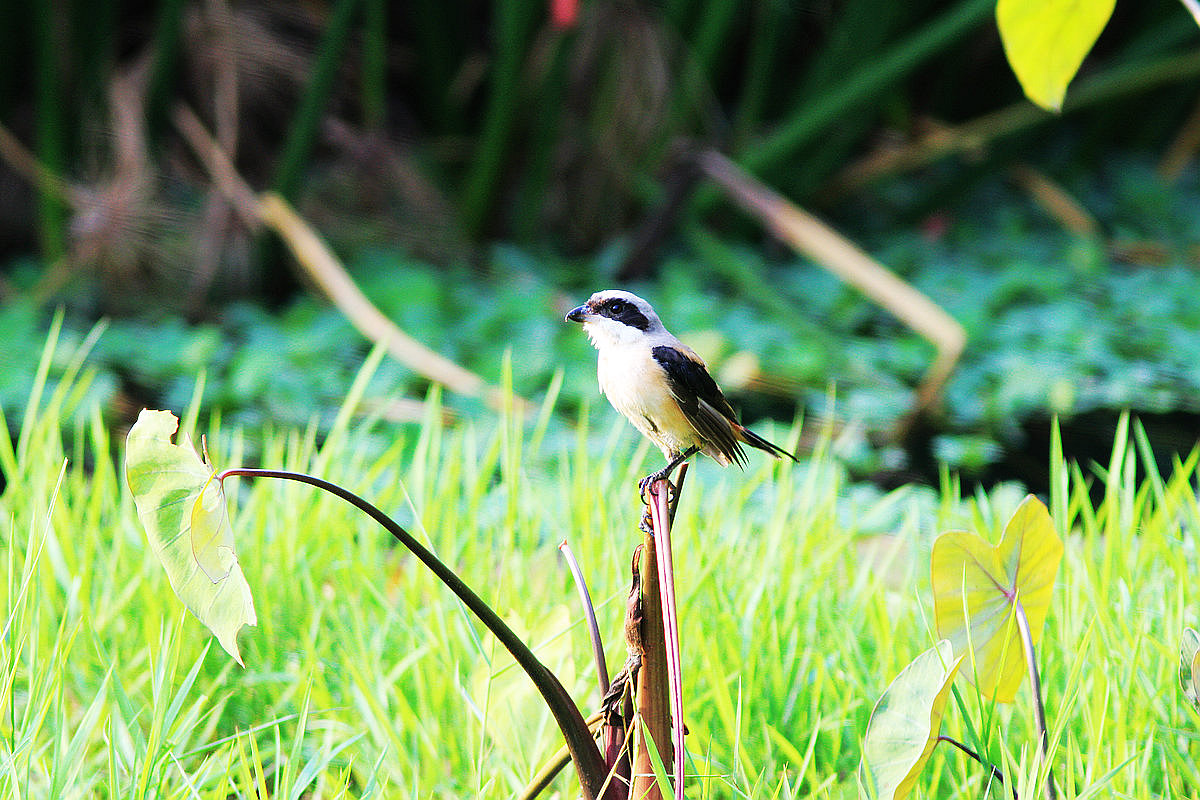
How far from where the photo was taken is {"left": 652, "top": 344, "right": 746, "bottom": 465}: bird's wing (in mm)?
767

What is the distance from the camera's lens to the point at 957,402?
2576 mm

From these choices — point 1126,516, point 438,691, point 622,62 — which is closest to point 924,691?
point 438,691

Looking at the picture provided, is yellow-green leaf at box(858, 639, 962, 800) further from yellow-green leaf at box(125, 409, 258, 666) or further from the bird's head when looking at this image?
yellow-green leaf at box(125, 409, 258, 666)

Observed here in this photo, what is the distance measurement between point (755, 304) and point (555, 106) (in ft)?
2.64

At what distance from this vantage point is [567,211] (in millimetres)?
3457

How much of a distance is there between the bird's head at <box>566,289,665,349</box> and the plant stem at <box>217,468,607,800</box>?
8.8 inches

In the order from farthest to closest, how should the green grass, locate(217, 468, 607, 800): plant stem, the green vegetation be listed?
1. the green vegetation
2. the green grass
3. locate(217, 468, 607, 800): plant stem

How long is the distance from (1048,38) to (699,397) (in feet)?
1.23

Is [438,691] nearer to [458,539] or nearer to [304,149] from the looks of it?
[458,539]

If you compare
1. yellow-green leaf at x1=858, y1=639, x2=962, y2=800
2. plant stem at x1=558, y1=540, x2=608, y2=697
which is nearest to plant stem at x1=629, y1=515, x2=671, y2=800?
plant stem at x1=558, y1=540, x2=608, y2=697

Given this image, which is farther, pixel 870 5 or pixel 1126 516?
pixel 870 5

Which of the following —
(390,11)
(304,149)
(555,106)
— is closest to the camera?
(304,149)

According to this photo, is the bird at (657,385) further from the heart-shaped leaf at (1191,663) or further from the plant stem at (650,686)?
the heart-shaped leaf at (1191,663)

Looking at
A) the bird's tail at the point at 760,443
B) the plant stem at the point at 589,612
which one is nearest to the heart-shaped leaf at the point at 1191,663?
the bird's tail at the point at 760,443
